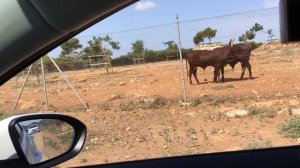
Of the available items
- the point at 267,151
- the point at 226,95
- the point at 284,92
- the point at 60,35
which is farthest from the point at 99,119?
the point at 60,35

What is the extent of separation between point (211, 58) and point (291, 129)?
9657 millimetres

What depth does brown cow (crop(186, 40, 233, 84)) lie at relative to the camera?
688 inches

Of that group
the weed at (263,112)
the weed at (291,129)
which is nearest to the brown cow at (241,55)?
the weed at (263,112)

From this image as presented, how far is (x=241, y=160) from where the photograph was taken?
7.87ft

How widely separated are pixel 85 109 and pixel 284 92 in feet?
18.4

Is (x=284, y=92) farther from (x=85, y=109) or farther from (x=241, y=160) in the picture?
(x=241, y=160)

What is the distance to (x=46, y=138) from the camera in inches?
72.9

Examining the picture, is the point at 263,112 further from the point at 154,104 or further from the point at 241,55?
the point at 241,55

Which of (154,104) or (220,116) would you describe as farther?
(154,104)

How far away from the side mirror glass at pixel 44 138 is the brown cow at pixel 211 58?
15.6 metres

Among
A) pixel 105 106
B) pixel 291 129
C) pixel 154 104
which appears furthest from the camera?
pixel 105 106

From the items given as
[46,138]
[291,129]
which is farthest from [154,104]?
[46,138]

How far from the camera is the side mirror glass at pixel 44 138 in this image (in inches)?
61.7

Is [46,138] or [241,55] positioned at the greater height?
[241,55]
